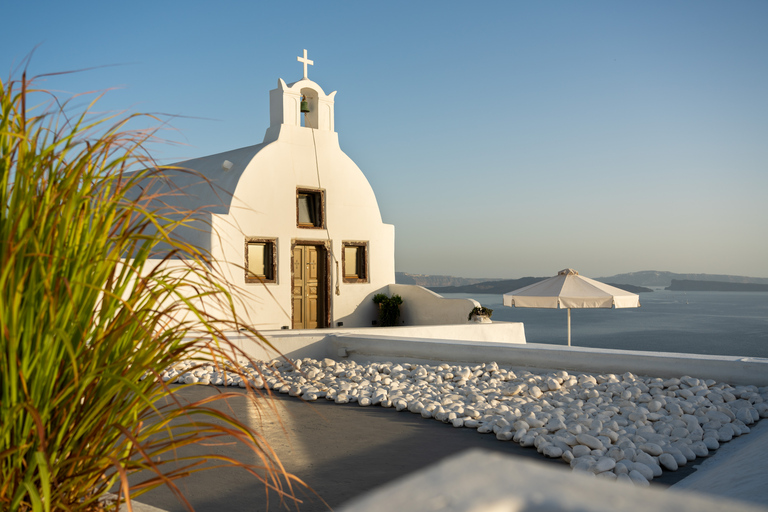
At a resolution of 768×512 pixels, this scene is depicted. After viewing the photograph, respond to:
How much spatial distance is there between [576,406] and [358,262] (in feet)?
25.9

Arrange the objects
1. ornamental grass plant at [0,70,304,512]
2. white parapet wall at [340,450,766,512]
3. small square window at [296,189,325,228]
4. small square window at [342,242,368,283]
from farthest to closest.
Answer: small square window at [342,242,368,283]
small square window at [296,189,325,228]
ornamental grass plant at [0,70,304,512]
white parapet wall at [340,450,766,512]

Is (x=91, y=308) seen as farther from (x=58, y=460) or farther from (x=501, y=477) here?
(x=501, y=477)

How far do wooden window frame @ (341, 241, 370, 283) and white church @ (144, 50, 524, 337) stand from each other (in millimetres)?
21

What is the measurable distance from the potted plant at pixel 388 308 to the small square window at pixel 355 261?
49cm

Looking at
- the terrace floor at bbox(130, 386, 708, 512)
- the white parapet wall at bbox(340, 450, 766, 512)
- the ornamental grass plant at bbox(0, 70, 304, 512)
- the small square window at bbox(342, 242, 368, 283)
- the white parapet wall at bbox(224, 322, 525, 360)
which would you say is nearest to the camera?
the white parapet wall at bbox(340, 450, 766, 512)

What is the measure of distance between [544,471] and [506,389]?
15.3 feet

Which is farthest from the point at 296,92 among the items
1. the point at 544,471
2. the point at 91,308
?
the point at 544,471

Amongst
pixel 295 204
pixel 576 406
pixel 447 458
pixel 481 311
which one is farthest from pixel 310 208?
pixel 447 458

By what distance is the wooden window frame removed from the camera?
1188 centimetres

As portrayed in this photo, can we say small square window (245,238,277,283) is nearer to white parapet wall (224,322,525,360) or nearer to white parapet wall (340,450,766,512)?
white parapet wall (224,322,525,360)

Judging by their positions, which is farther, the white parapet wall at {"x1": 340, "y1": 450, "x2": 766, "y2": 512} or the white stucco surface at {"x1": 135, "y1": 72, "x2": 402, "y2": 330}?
the white stucco surface at {"x1": 135, "y1": 72, "x2": 402, "y2": 330}

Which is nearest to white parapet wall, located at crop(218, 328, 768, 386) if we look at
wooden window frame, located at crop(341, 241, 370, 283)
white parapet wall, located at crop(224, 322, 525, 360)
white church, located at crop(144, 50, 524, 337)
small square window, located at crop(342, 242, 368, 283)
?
white parapet wall, located at crop(224, 322, 525, 360)

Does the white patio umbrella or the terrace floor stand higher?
the white patio umbrella

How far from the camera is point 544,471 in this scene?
0.77 metres
